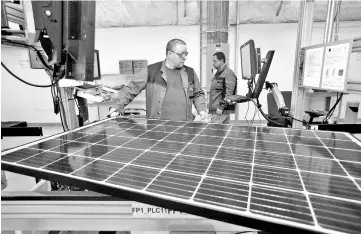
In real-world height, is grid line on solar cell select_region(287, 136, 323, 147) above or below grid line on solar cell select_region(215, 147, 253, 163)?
above

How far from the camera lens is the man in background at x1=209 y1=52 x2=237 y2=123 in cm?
404

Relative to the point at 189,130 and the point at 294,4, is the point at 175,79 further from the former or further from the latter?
the point at 294,4

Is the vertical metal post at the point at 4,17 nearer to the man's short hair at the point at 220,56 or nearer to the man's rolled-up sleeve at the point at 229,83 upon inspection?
the man's rolled-up sleeve at the point at 229,83

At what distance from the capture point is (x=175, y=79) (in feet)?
9.51

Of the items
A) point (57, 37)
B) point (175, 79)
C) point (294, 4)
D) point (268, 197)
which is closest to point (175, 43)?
point (175, 79)

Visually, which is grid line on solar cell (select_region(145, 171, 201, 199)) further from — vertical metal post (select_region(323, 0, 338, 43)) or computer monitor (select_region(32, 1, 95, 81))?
vertical metal post (select_region(323, 0, 338, 43))

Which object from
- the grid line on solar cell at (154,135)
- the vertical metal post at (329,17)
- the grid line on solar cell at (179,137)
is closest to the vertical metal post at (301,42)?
the vertical metal post at (329,17)

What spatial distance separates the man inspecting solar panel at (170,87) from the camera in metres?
2.75

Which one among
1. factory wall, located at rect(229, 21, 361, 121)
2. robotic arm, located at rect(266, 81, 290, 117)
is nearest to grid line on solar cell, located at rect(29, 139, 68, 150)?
robotic arm, located at rect(266, 81, 290, 117)

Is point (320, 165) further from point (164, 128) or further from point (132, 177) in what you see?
point (164, 128)

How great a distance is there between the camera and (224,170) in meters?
0.97

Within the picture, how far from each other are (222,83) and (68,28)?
327cm

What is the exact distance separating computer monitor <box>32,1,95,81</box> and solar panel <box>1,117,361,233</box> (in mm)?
500

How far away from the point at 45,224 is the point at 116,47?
636 centimetres
